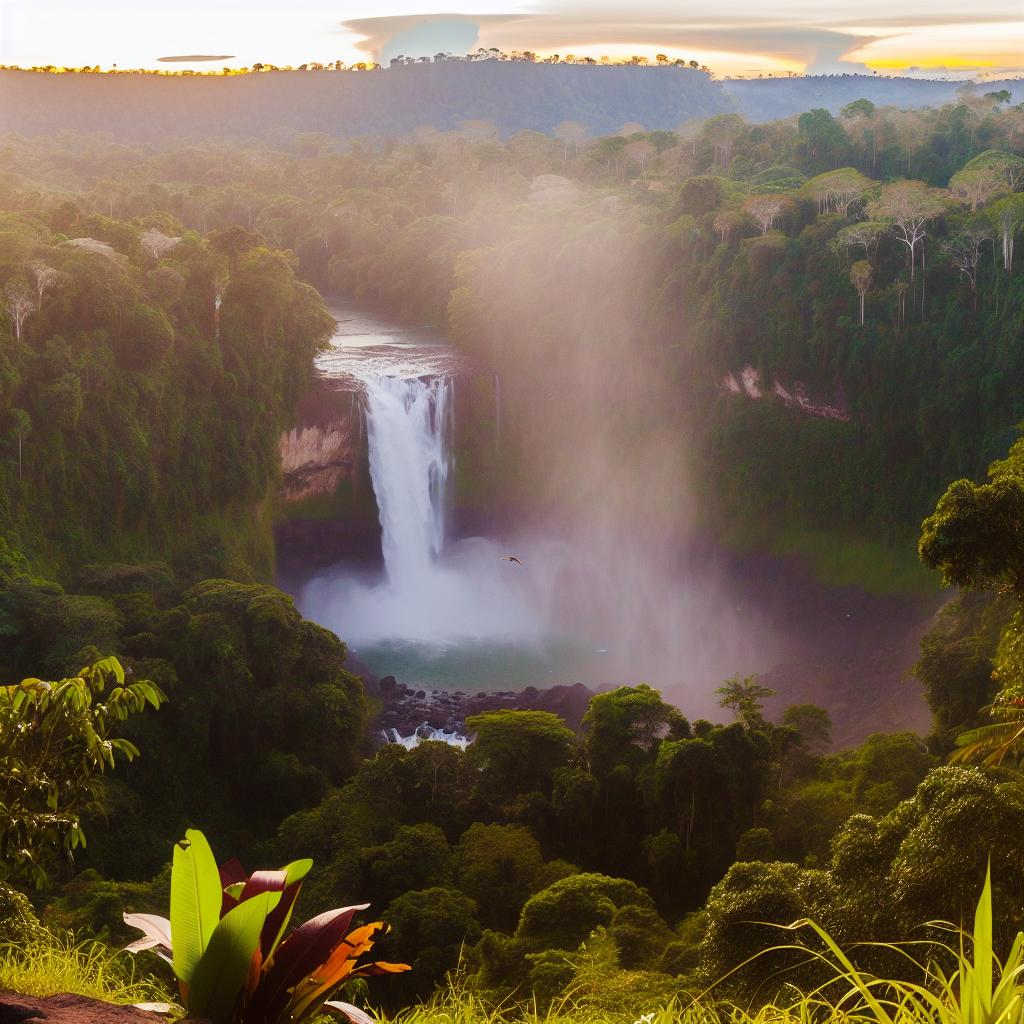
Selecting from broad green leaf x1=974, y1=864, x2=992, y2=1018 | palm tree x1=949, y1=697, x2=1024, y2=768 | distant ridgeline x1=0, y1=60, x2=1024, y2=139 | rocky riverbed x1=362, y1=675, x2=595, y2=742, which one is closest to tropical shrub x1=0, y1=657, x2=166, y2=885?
broad green leaf x1=974, y1=864, x2=992, y2=1018

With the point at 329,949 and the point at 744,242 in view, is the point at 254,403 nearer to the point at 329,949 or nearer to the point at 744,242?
the point at 744,242

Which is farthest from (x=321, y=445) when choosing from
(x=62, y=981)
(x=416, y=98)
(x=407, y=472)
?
(x=416, y=98)

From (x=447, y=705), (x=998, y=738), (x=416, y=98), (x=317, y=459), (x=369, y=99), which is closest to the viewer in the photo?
(x=998, y=738)

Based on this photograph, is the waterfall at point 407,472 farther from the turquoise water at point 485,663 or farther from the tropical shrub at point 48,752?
the tropical shrub at point 48,752

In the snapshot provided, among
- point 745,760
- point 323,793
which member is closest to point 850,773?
point 745,760

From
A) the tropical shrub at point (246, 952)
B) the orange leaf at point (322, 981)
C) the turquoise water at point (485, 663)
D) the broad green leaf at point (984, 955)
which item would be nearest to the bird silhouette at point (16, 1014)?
the tropical shrub at point (246, 952)

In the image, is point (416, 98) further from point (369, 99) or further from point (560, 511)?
point (560, 511)
